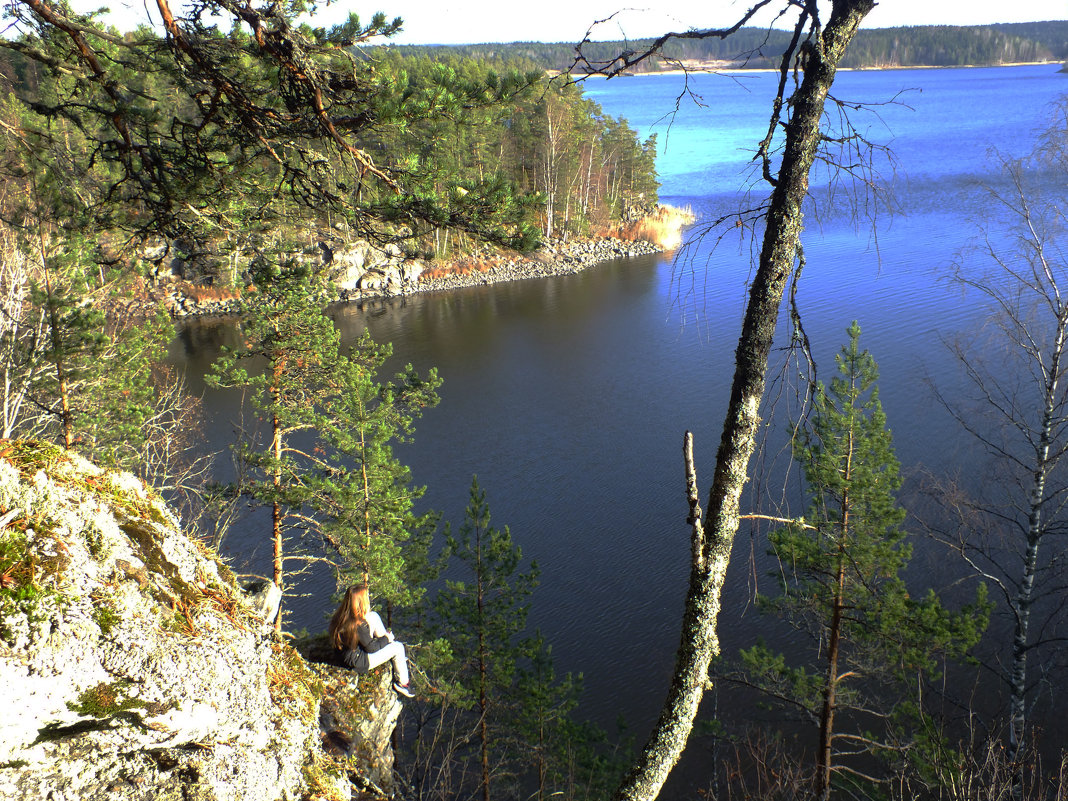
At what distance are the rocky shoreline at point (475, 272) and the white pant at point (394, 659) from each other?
2717cm

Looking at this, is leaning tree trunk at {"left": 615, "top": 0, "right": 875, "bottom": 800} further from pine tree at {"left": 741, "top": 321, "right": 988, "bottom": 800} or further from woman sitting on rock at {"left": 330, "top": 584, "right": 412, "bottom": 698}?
pine tree at {"left": 741, "top": 321, "right": 988, "bottom": 800}

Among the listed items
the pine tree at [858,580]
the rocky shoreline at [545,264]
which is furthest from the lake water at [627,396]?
the rocky shoreline at [545,264]

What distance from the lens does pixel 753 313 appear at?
8.94 ft

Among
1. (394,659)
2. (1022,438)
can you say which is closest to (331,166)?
(394,659)

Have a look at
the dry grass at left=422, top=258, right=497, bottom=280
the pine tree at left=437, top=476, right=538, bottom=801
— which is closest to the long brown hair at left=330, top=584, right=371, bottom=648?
the pine tree at left=437, top=476, right=538, bottom=801

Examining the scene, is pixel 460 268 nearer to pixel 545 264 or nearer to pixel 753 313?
pixel 545 264

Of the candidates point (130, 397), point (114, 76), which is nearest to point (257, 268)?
point (114, 76)

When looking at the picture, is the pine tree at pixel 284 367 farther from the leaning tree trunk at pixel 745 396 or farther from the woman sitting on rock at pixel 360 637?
the leaning tree trunk at pixel 745 396

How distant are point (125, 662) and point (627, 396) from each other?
17807 mm

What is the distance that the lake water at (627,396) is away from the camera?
12242 millimetres

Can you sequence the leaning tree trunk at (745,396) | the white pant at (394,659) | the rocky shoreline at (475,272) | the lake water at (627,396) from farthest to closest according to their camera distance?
1. the rocky shoreline at (475,272)
2. the lake water at (627,396)
3. the white pant at (394,659)
4. the leaning tree trunk at (745,396)

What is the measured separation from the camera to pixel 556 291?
3209 cm

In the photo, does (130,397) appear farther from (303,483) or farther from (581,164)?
(581,164)

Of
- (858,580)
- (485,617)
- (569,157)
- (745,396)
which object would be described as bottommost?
(485,617)
